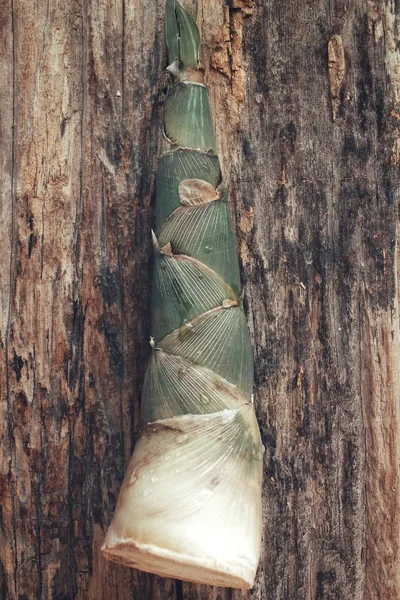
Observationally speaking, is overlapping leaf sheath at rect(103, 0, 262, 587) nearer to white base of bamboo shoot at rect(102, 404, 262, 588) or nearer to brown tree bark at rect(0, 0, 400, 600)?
white base of bamboo shoot at rect(102, 404, 262, 588)

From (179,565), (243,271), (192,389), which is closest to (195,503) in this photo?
(179,565)

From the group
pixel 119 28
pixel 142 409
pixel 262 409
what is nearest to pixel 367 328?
pixel 262 409

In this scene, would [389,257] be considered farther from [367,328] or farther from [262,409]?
[262,409]

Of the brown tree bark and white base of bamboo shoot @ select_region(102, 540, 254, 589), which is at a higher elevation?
the brown tree bark

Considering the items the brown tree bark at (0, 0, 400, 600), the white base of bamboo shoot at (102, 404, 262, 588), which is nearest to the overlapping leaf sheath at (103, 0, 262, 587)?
the white base of bamboo shoot at (102, 404, 262, 588)

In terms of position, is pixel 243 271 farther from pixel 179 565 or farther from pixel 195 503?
pixel 179 565

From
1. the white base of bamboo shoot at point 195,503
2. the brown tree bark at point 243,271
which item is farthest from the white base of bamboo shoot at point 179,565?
the brown tree bark at point 243,271
